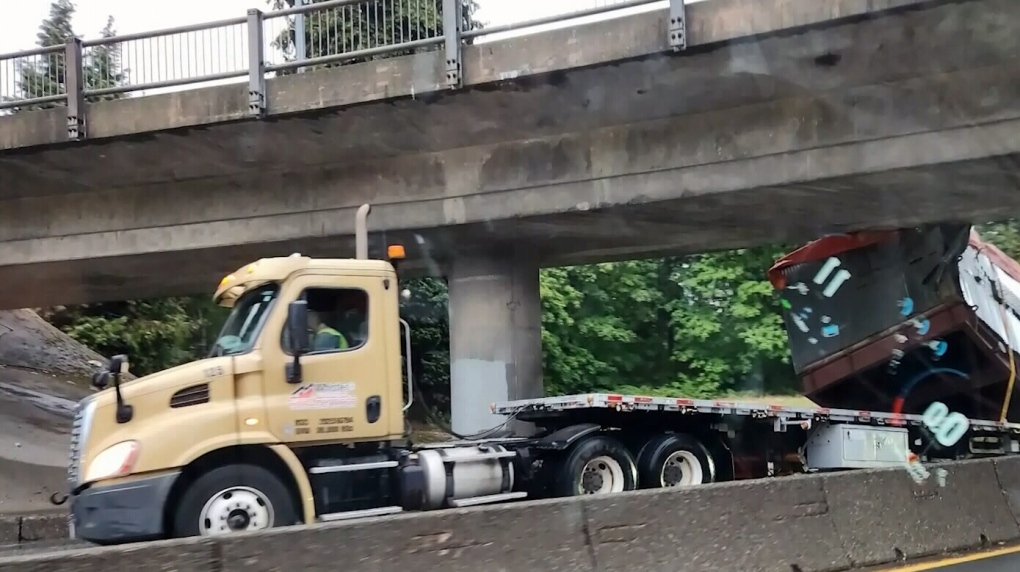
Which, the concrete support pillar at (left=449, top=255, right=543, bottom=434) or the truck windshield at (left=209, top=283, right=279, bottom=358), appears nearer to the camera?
the truck windshield at (left=209, top=283, right=279, bottom=358)

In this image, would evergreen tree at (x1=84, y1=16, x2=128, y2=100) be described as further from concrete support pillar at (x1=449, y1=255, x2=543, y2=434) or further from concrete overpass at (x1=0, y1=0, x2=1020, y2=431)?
concrete support pillar at (x1=449, y1=255, x2=543, y2=434)

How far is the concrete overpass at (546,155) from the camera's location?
9594 millimetres

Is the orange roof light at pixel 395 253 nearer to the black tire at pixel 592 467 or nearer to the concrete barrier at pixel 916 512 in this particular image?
the black tire at pixel 592 467

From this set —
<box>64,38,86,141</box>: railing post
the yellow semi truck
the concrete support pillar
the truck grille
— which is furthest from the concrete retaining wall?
<box>64,38,86,141</box>: railing post

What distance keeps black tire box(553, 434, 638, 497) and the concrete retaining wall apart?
7.34 feet

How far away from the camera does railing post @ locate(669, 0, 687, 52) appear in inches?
376

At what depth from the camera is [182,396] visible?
7.49 m

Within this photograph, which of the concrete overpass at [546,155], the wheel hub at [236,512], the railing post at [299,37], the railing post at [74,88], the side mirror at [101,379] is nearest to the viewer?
the wheel hub at [236,512]

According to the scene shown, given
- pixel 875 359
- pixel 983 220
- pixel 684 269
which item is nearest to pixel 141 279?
pixel 875 359

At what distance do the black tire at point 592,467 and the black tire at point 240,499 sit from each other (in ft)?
8.59

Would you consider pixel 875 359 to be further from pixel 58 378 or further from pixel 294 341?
pixel 58 378

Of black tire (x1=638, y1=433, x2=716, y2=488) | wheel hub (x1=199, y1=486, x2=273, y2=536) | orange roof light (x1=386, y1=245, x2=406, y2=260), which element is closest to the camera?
wheel hub (x1=199, y1=486, x2=273, y2=536)

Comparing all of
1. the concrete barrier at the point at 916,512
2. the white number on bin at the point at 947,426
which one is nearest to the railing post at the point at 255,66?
the concrete barrier at the point at 916,512

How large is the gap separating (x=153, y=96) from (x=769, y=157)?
24.1 feet
